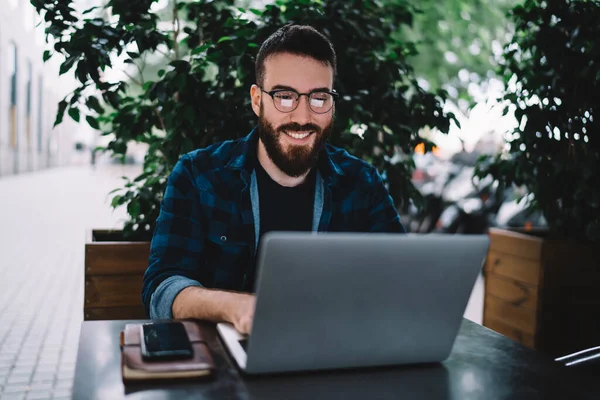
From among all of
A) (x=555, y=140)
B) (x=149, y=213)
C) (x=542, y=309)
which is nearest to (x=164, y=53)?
(x=149, y=213)

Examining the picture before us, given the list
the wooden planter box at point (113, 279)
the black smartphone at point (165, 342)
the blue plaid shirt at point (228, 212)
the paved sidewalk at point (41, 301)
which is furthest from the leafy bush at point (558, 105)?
the black smartphone at point (165, 342)

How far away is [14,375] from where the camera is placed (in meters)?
3.21

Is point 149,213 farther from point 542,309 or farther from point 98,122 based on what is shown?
point 542,309

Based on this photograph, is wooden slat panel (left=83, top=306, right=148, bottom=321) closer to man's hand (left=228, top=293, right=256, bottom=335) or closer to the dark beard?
the dark beard

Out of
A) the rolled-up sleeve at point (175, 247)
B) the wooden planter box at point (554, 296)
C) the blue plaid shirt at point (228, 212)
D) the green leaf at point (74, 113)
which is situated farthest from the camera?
the wooden planter box at point (554, 296)

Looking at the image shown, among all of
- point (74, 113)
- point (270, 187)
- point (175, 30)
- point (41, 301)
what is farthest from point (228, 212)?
point (41, 301)

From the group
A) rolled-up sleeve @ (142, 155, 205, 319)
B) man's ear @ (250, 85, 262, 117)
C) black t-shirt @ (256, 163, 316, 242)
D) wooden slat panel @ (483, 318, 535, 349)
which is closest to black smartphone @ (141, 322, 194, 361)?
rolled-up sleeve @ (142, 155, 205, 319)

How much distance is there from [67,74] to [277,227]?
120 centimetres

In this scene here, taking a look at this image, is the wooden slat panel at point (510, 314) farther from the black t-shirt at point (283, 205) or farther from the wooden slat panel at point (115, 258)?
the wooden slat panel at point (115, 258)

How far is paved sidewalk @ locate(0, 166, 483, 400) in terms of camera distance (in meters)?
Result: 3.20

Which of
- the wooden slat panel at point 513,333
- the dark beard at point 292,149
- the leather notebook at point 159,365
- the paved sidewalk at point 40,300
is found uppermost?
the dark beard at point 292,149

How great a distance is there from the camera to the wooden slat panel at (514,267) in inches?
134

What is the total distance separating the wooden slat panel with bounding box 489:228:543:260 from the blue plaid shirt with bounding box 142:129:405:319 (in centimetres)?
165

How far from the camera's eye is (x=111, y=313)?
8.61ft
